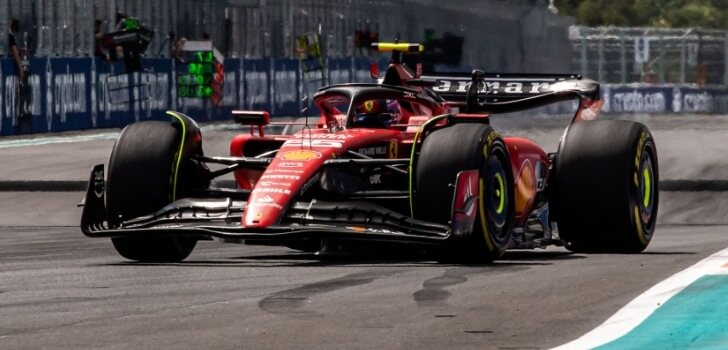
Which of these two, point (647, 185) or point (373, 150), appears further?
point (647, 185)

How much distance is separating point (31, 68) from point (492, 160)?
23431 mm

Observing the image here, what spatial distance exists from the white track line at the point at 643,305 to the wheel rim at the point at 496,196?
1.38 meters

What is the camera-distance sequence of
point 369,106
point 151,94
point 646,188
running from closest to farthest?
1. point 369,106
2. point 646,188
3. point 151,94

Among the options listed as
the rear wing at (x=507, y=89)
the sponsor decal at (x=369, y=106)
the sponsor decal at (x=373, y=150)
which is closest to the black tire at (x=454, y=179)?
the sponsor decal at (x=373, y=150)

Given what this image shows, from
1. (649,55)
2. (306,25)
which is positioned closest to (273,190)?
(306,25)

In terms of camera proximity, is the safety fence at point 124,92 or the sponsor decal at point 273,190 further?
the safety fence at point 124,92

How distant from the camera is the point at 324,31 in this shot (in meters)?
58.2

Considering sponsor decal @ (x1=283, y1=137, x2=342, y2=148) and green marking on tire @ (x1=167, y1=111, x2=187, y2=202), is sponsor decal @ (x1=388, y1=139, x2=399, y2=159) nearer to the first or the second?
sponsor decal @ (x1=283, y1=137, x2=342, y2=148)

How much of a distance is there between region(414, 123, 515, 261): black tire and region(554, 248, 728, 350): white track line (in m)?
1.37

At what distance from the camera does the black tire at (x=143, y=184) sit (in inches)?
514

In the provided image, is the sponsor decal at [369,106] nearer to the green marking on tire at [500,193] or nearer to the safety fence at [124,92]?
the green marking on tire at [500,193]

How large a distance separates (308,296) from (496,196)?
2.91 meters

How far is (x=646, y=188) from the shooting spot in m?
14.1

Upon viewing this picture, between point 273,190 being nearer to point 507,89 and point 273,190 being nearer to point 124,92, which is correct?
point 507,89
